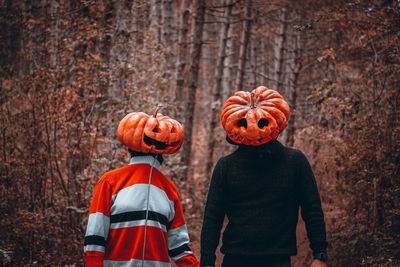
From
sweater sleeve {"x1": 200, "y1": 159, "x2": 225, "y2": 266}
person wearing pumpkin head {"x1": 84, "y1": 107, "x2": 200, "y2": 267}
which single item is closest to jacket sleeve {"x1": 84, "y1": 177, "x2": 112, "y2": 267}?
person wearing pumpkin head {"x1": 84, "y1": 107, "x2": 200, "y2": 267}

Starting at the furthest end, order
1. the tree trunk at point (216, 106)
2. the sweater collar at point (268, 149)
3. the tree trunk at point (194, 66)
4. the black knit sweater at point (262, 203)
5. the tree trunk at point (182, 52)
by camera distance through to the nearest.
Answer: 1. the tree trunk at point (216, 106)
2. the tree trunk at point (182, 52)
3. the tree trunk at point (194, 66)
4. the sweater collar at point (268, 149)
5. the black knit sweater at point (262, 203)

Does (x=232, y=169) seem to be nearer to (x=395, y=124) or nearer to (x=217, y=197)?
(x=217, y=197)

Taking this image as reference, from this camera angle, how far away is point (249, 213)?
4934 mm

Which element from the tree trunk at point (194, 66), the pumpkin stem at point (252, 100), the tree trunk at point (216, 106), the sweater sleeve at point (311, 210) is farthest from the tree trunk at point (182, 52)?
the sweater sleeve at point (311, 210)

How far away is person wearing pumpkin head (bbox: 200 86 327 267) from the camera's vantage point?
4879 millimetres

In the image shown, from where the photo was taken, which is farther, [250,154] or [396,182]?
[396,182]

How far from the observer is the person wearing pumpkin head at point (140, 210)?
488 centimetres

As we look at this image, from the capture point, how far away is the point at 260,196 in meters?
4.94

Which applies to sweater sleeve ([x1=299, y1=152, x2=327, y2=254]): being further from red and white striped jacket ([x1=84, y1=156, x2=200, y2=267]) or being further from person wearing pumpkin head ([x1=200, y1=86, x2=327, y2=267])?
red and white striped jacket ([x1=84, y1=156, x2=200, y2=267])

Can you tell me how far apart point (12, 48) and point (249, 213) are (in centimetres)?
609

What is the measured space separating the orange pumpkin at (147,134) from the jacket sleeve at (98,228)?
429mm

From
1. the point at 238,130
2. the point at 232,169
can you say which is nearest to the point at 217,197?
the point at 232,169

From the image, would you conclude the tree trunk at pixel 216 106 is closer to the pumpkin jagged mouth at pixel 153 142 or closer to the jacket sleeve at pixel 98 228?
the pumpkin jagged mouth at pixel 153 142

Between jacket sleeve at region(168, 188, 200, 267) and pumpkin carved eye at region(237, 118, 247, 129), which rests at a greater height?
pumpkin carved eye at region(237, 118, 247, 129)
